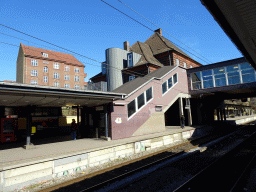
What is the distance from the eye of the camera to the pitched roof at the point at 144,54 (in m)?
29.7

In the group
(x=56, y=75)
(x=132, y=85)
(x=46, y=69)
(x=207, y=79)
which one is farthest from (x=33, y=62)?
(x=207, y=79)

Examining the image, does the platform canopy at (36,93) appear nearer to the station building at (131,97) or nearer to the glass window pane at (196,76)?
the station building at (131,97)

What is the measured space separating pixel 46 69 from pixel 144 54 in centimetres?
2887

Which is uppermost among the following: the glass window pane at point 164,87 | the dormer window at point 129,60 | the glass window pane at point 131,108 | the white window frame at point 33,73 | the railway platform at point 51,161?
the white window frame at point 33,73

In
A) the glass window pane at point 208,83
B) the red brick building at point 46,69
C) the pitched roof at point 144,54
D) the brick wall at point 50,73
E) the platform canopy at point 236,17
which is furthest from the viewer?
the red brick building at point 46,69

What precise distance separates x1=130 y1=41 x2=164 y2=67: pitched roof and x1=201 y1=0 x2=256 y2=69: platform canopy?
78.7ft

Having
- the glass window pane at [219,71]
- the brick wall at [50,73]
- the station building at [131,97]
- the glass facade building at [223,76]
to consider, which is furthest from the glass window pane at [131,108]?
the brick wall at [50,73]

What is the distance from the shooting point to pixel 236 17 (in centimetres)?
405

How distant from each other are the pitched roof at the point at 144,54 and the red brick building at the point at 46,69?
18.5 meters

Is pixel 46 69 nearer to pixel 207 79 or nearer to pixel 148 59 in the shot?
pixel 148 59

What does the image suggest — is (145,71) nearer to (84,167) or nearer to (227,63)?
(227,63)

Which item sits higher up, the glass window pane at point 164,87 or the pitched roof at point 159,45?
the pitched roof at point 159,45

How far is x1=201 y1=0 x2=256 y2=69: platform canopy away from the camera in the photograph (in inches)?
138

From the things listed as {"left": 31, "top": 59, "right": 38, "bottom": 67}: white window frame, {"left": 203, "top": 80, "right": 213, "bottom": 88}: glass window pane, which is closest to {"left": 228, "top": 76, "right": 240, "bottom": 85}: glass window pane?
{"left": 203, "top": 80, "right": 213, "bottom": 88}: glass window pane
